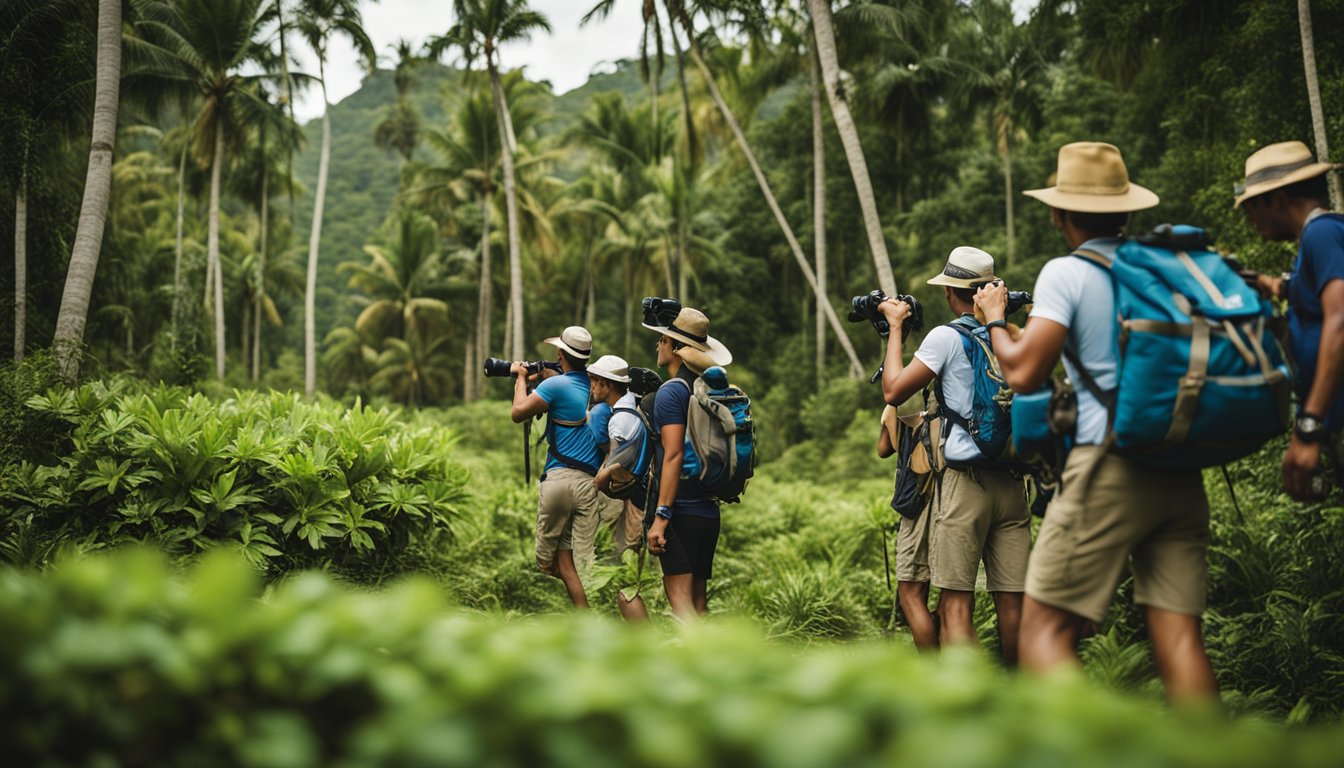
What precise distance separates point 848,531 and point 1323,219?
21.6 ft

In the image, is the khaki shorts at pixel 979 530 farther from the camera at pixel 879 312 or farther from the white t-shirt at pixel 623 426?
the white t-shirt at pixel 623 426

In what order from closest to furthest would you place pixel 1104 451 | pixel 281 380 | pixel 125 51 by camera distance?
pixel 1104 451
pixel 125 51
pixel 281 380

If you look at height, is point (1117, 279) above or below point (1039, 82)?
below

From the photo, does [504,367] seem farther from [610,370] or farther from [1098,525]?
[1098,525]

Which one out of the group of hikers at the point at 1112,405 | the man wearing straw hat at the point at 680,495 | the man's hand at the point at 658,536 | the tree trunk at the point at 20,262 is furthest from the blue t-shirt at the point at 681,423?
the tree trunk at the point at 20,262

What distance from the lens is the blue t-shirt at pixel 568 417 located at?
5.69m

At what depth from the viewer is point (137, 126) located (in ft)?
102

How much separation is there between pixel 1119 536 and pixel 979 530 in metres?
1.28

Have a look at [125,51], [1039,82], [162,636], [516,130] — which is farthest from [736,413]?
[516,130]

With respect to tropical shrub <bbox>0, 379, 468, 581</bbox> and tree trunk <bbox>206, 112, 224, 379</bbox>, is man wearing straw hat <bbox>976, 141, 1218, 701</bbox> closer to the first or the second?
tropical shrub <bbox>0, 379, 468, 581</bbox>

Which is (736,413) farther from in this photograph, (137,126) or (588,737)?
(137,126)

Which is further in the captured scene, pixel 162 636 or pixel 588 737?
pixel 162 636

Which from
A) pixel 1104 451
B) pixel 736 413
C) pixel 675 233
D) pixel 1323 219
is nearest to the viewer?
pixel 1104 451

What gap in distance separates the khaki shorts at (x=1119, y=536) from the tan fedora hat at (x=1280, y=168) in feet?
3.57
